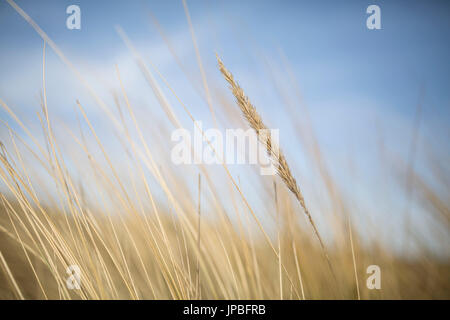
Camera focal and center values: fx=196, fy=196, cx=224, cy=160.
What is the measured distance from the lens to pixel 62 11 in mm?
1006

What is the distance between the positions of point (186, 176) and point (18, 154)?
1.83 feet

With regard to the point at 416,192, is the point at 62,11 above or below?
above

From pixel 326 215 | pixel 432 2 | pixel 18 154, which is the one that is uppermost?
pixel 432 2

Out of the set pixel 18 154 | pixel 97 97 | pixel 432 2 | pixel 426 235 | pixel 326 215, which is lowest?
pixel 426 235

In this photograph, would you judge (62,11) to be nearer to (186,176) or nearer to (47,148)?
(47,148)

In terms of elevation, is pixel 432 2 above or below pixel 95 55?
above

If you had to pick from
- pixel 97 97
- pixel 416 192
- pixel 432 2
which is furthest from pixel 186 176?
pixel 432 2

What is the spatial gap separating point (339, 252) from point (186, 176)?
704mm

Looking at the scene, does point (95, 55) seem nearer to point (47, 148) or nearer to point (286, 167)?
point (47, 148)

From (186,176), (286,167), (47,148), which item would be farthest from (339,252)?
(47,148)

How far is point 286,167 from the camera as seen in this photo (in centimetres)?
51
